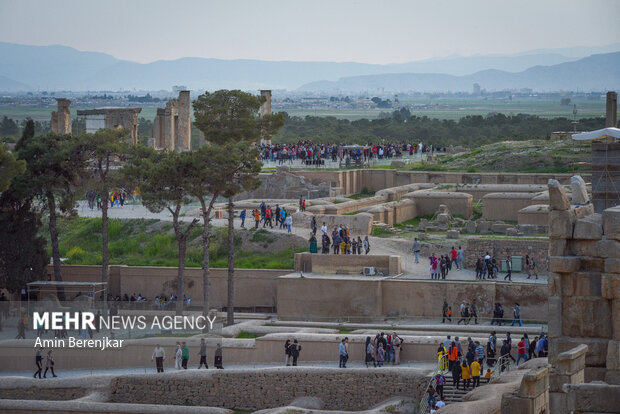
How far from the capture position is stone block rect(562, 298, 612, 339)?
17.8m

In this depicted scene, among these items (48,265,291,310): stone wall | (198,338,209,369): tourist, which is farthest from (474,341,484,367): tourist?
(48,265,291,310): stone wall

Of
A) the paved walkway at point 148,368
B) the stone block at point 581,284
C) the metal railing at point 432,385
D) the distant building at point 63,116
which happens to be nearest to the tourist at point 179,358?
the paved walkway at point 148,368

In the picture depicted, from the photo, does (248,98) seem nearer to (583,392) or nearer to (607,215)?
(607,215)

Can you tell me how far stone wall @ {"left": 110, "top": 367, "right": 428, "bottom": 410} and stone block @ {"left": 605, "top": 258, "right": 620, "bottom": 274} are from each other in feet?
29.6

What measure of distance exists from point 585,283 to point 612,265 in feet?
1.78

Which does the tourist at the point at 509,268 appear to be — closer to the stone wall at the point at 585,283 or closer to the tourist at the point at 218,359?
the tourist at the point at 218,359

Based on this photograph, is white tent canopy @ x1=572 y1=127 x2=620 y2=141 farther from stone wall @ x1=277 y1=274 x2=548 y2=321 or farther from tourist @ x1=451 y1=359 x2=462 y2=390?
tourist @ x1=451 y1=359 x2=462 y2=390

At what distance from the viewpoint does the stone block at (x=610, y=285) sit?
17641 mm

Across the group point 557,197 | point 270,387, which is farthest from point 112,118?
point 557,197

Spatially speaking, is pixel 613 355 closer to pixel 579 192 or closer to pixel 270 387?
pixel 579 192

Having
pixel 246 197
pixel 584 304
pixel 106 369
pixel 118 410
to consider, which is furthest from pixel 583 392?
pixel 246 197

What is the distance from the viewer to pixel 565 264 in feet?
58.9

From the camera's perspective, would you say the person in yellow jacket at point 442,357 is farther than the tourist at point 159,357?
No

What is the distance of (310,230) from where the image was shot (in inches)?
1543
